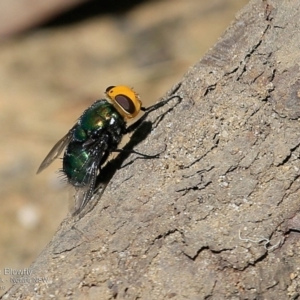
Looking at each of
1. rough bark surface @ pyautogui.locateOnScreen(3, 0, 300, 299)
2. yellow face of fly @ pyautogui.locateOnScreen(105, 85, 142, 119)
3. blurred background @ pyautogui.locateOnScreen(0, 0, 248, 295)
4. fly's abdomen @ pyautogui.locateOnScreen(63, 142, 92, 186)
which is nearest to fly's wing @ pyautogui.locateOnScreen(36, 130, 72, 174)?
fly's abdomen @ pyautogui.locateOnScreen(63, 142, 92, 186)

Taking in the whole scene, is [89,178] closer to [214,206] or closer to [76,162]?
[76,162]

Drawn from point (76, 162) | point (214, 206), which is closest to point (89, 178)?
point (76, 162)

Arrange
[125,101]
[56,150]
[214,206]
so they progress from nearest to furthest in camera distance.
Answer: [214,206] < [125,101] < [56,150]

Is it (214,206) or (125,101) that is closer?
(214,206)

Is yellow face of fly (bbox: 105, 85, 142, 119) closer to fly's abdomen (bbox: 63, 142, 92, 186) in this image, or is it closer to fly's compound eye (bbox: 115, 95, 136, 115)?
fly's compound eye (bbox: 115, 95, 136, 115)


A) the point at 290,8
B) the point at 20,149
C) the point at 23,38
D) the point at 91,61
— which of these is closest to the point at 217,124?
the point at 290,8

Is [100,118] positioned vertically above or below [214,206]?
above

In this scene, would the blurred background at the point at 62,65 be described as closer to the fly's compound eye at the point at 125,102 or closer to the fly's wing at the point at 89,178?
the fly's wing at the point at 89,178

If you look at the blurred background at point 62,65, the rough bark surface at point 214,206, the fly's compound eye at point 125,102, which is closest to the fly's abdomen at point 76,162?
the fly's compound eye at point 125,102
